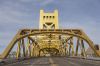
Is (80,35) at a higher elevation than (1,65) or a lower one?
higher

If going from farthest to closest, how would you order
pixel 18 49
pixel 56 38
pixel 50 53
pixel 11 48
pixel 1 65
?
pixel 50 53 → pixel 56 38 → pixel 18 49 → pixel 11 48 → pixel 1 65

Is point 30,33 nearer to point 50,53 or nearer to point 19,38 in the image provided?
point 19,38

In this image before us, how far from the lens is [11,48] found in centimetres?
6738

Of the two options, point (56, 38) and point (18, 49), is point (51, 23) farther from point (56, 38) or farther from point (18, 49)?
point (18, 49)

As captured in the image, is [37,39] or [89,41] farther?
[37,39]

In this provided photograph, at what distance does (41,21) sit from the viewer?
422 ft

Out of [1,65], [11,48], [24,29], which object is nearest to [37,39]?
[24,29]

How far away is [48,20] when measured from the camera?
129 m

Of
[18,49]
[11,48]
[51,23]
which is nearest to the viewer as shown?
[11,48]

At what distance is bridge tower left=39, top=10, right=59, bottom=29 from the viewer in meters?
126

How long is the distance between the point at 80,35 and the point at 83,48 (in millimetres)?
5321

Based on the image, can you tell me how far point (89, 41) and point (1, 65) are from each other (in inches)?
1448

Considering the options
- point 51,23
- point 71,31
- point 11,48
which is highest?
point 51,23

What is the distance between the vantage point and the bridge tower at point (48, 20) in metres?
126
